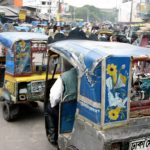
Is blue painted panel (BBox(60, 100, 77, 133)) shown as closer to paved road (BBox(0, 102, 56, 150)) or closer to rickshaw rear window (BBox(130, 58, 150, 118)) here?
rickshaw rear window (BBox(130, 58, 150, 118))

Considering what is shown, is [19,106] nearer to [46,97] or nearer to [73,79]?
[46,97]

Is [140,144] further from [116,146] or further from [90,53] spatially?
[90,53]

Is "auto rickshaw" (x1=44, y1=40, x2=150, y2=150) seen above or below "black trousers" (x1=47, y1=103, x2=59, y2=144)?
above

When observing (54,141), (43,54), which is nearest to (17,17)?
(43,54)

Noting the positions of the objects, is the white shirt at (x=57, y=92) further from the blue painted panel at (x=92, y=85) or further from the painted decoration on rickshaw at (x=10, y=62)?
Answer: the painted decoration on rickshaw at (x=10, y=62)

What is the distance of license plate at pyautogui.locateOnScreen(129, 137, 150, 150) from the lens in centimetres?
419

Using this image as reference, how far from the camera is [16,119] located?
23.8 ft

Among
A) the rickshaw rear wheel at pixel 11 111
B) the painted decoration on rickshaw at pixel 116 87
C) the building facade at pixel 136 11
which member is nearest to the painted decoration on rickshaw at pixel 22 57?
the rickshaw rear wheel at pixel 11 111

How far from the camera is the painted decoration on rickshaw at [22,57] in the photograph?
6.98 m

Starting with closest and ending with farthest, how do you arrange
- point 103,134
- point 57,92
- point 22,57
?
point 103,134
point 57,92
point 22,57

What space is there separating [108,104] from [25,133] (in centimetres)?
287

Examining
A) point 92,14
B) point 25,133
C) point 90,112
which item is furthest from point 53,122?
point 92,14

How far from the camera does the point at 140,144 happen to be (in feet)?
14.0

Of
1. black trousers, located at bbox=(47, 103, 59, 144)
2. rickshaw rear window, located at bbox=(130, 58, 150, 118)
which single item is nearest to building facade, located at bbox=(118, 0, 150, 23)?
black trousers, located at bbox=(47, 103, 59, 144)
